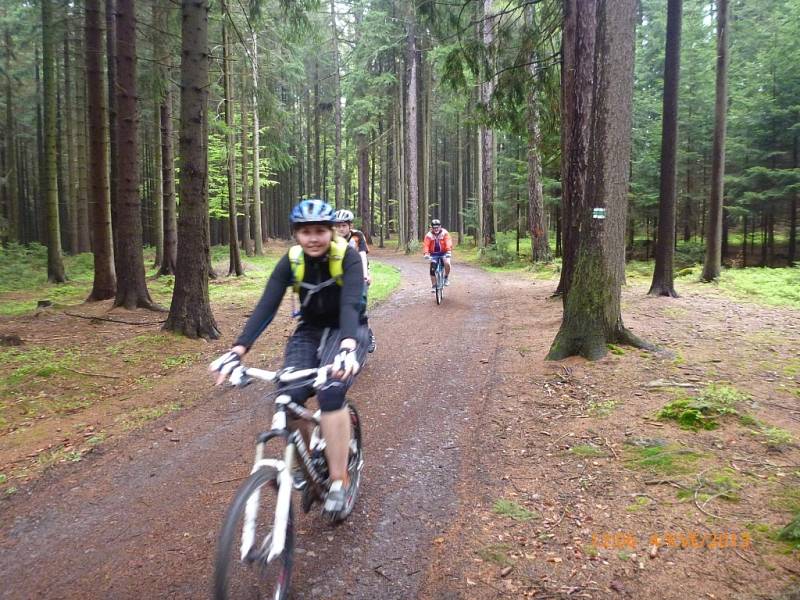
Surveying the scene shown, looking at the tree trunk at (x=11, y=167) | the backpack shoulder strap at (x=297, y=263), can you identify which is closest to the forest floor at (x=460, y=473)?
the backpack shoulder strap at (x=297, y=263)

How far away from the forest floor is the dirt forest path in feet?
0.06

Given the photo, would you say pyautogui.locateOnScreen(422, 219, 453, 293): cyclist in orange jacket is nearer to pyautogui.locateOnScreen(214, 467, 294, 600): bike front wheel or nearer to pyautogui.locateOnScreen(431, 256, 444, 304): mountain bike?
pyautogui.locateOnScreen(431, 256, 444, 304): mountain bike

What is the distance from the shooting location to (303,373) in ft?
9.81

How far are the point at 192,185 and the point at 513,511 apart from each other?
25.6ft

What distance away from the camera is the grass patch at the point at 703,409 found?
489cm

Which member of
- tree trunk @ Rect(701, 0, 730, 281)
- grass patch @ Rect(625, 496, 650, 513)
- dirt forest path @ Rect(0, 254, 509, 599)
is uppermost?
tree trunk @ Rect(701, 0, 730, 281)

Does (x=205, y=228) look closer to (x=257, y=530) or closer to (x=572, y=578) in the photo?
(x=257, y=530)

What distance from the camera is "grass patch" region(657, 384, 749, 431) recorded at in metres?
4.89

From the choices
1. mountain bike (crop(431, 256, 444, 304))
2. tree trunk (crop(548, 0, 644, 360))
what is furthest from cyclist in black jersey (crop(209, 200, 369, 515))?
mountain bike (crop(431, 256, 444, 304))

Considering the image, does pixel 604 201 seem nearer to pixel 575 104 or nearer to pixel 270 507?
pixel 575 104

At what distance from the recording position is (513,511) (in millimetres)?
3807

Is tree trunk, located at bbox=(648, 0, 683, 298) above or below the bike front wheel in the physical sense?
above

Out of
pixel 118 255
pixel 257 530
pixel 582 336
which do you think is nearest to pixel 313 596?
pixel 257 530

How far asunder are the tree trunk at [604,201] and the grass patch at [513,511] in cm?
385
